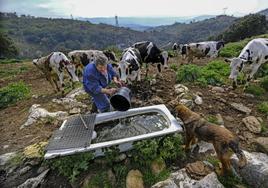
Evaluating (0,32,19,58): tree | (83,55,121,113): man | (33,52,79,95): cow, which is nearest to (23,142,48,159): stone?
(83,55,121,113): man

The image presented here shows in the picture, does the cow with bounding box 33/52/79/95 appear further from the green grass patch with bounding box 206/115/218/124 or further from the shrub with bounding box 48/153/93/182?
the green grass patch with bounding box 206/115/218/124

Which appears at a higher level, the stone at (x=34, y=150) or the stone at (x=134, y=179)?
the stone at (x=34, y=150)

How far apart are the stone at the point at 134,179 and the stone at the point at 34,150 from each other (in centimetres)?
178

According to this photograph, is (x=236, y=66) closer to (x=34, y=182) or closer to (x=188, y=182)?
(x=188, y=182)

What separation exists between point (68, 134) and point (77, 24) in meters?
80.9

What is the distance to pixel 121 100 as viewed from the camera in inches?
208

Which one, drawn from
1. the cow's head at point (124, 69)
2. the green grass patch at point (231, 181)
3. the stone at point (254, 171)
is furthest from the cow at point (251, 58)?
the green grass patch at point (231, 181)

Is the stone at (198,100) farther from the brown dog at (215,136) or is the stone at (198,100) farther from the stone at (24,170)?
the stone at (24,170)

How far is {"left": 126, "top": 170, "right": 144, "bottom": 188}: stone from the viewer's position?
430 centimetres

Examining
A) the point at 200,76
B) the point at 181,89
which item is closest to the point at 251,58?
the point at 200,76

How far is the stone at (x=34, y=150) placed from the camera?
16.2 ft

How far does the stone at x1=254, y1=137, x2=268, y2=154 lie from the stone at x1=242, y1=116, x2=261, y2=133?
1.82 feet

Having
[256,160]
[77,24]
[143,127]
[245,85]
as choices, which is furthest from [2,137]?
[77,24]

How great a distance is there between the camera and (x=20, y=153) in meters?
5.15
